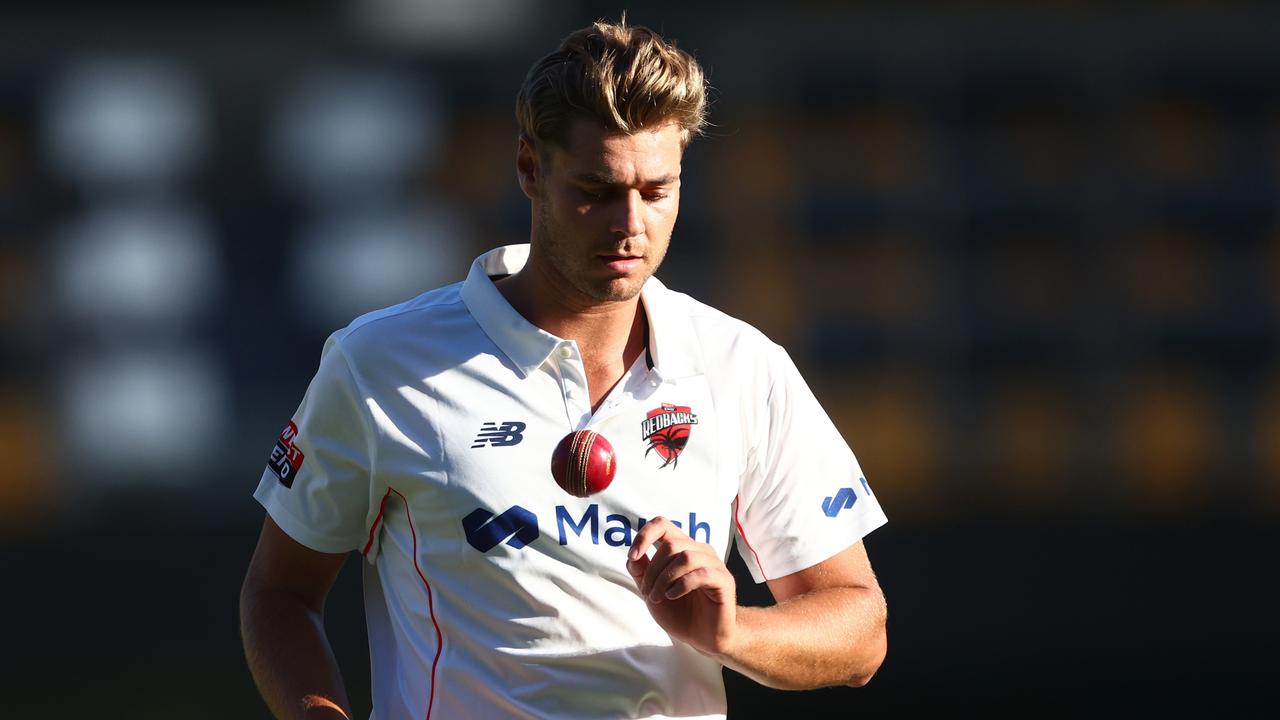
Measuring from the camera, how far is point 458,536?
2.63 m

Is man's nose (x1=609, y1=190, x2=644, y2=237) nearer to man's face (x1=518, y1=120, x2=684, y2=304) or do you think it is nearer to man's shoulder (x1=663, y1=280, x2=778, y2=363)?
man's face (x1=518, y1=120, x2=684, y2=304)

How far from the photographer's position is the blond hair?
2.67 m

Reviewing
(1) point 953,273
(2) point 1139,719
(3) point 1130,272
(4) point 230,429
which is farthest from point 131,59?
(2) point 1139,719


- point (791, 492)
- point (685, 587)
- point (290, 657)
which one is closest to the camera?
point (685, 587)

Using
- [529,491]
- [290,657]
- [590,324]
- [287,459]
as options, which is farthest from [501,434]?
[290,657]

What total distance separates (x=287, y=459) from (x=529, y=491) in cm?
43

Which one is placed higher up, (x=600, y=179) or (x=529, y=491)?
(x=600, y=179)

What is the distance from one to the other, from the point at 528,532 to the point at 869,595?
1.92 feet

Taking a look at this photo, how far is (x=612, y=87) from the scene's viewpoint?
8.74 feet

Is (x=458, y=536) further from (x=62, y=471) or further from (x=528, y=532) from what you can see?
(x=62, y=471)

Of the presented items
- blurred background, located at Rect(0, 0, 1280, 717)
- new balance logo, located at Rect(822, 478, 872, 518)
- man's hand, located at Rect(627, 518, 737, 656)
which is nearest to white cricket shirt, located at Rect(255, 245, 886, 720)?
new balance logo, located at Rect(822, 478, 872, 518)

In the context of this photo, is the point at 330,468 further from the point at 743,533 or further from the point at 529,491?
the point at 743,533

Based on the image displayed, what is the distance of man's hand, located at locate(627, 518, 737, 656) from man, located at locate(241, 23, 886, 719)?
0.23 feet

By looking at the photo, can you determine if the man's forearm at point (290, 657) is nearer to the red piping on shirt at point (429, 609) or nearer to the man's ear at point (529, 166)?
the red piping on shirt at point (429, 609)
